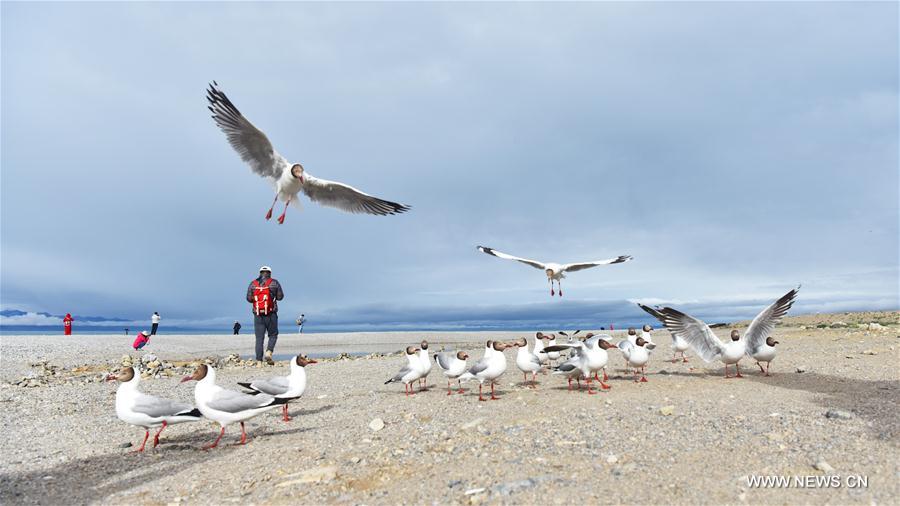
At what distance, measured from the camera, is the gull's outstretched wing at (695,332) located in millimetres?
12539

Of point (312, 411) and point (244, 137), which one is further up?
point (244, 137)

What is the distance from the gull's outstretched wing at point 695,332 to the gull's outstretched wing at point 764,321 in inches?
28.2

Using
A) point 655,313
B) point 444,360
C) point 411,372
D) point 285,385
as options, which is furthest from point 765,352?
point 285,385

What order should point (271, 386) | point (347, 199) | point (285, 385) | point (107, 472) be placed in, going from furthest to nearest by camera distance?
point (347, 199)
point (285, 385)
point (271, 386)
point (107, 472)

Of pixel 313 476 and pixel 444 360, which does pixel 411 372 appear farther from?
pixel 313 476

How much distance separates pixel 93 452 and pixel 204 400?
1962 millimetres

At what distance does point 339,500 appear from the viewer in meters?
5.71

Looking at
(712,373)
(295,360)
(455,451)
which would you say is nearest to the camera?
(455,451)

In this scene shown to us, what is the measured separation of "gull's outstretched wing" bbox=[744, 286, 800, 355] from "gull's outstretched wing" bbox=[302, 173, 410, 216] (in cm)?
885

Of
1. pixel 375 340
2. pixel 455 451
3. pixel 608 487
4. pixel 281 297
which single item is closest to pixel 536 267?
pixel 281 297

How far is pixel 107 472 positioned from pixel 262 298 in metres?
10.6

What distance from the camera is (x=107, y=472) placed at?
24.5 feet

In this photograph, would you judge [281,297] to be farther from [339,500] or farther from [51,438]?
[339,500]

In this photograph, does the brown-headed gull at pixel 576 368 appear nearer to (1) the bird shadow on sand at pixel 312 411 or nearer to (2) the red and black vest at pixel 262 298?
(1) the bird shadow on sand at pixel 312 411
